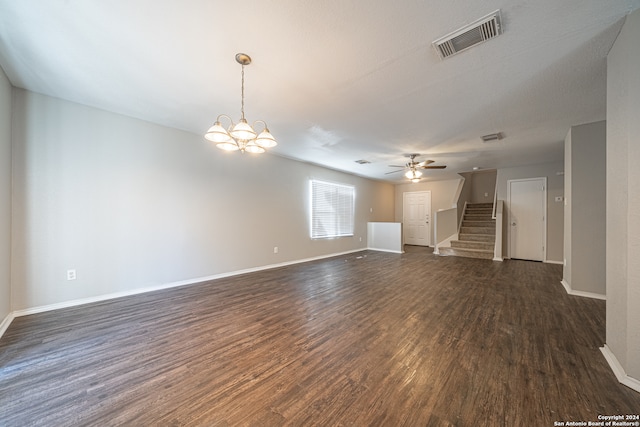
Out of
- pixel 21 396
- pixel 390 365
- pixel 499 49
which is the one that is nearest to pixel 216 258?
pixel 21 396

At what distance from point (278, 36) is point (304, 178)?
4.26 meters

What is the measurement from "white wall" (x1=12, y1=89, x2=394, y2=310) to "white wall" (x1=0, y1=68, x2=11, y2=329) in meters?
0.12

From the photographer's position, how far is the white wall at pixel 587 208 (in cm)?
333

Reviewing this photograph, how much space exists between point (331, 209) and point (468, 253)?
4.28 metres

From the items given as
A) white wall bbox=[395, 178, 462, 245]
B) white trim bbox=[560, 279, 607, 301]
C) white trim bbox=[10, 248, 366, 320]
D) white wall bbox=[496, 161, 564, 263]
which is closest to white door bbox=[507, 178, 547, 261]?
white wall bbox=[496, 161, 564, 263]

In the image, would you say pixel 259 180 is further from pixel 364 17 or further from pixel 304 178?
pixel 364 17

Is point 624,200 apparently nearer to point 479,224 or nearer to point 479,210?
point 479,224

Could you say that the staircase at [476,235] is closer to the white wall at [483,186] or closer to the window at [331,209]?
the white wall at [483,186]

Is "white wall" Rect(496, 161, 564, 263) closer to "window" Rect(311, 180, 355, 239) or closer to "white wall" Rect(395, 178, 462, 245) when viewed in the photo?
"white wall" Rect(395, 178, 462, 245)

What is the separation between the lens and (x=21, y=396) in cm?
155

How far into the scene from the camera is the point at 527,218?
610cm

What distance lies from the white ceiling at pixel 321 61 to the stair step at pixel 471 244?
12.9ft

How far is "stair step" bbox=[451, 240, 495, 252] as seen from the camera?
676cm

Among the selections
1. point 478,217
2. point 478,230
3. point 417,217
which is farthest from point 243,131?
point 478,217
